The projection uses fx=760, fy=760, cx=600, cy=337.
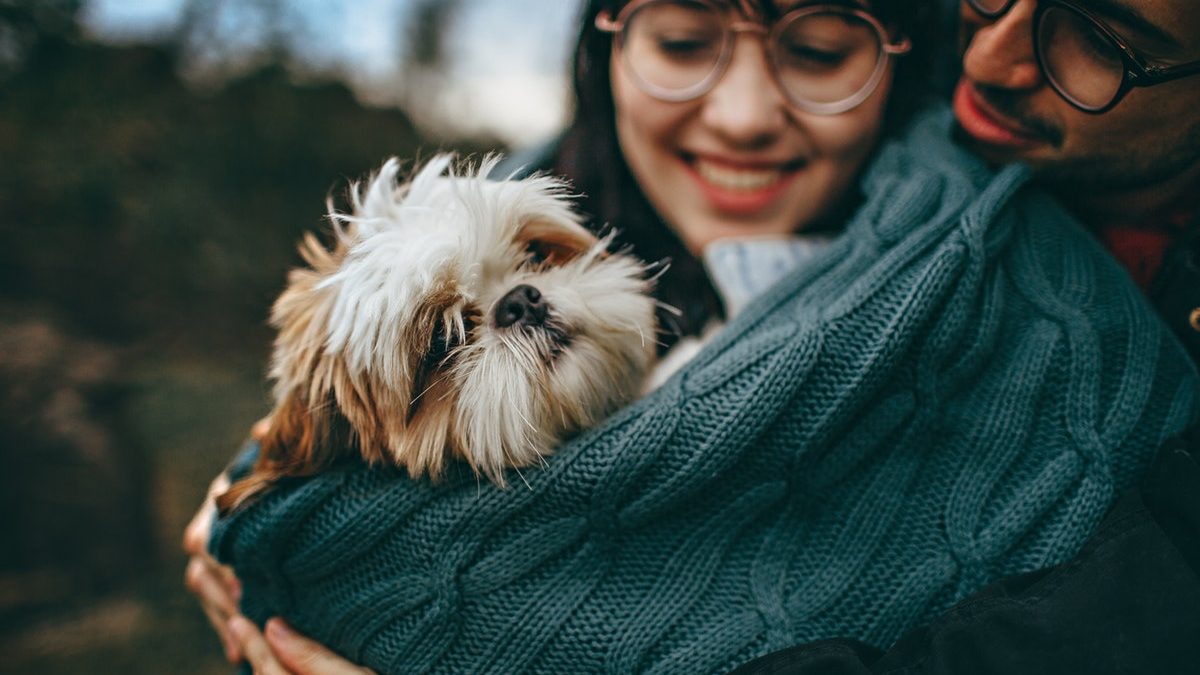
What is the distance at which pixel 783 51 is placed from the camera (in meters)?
1.79

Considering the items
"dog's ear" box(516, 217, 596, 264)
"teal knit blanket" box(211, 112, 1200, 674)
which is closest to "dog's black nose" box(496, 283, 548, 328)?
"dog's ear" box(516, 217, 596, 264)

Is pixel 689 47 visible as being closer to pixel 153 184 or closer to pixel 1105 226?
pixel 1105 226

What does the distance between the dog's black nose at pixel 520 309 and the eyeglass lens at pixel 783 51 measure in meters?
0.66

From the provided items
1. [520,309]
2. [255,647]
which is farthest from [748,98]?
[255,647]

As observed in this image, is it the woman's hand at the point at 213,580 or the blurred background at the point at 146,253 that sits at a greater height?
the blurred background at the point at 146,253

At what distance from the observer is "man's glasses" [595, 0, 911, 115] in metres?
1.77

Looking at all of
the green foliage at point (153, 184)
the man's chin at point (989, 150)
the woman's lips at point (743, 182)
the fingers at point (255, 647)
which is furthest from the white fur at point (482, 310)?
the green foliage at point (153, 184)

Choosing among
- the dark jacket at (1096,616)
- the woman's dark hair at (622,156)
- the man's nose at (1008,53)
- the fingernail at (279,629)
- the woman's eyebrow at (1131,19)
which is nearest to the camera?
the dark jacket at (1096,616)

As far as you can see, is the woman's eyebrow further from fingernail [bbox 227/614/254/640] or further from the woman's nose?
fingernail [bbox 227/614/254/640]

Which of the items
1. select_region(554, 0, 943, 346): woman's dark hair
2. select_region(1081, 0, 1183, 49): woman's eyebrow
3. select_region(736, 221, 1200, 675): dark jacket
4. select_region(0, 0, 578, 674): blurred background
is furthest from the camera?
select_region(0, 0, 578, 674): blurred background

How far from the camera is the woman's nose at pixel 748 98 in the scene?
5.85ft

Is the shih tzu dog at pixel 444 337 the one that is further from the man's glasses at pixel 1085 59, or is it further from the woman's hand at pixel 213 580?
the man's glasses at pixel 1085 59

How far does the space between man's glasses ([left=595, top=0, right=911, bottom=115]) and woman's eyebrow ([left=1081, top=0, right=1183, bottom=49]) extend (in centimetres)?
49

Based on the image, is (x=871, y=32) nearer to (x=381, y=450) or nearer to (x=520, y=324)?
(x=520, y=324)
